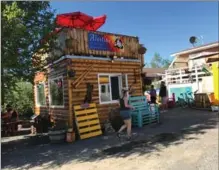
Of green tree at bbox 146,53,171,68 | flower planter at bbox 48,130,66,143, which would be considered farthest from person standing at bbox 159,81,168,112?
green tree at bbox 146,53,171,68

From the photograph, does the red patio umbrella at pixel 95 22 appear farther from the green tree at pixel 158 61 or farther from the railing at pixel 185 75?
the green tree at pixel 158 61

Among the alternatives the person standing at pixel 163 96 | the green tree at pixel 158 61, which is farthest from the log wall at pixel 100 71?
the green tree at pixel 158 61

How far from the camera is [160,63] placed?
93.4 metres

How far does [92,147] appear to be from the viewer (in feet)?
28.5

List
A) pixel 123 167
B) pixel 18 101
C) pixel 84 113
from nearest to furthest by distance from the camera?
1. pixel 123 167
2. pixel 84 113
3. pixel 18 101

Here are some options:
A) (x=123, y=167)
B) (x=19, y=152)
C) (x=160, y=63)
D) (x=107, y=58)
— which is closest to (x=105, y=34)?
(x=107, y=58)

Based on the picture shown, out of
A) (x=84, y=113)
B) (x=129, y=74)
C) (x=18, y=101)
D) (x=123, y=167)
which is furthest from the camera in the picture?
(x=18, y=101)

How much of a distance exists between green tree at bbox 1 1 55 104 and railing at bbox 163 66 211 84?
1181cm

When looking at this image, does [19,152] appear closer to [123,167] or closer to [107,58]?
[123,167]

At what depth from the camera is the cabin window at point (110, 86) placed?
12211 mm

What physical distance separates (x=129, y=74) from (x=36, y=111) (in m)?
6.39

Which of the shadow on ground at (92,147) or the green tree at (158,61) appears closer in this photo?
the shadow on ground at (92,147)

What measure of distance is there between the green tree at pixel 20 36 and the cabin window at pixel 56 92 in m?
1.80

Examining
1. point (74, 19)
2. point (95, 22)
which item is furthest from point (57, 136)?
point (95, 22)
